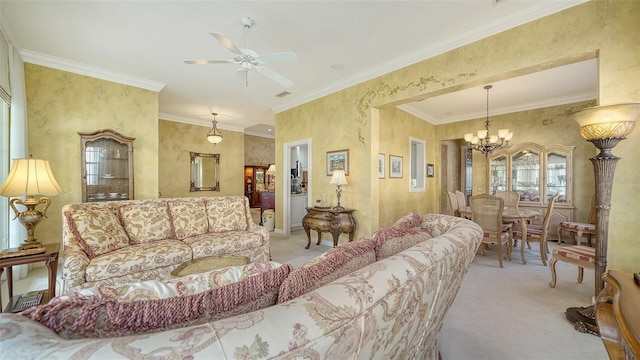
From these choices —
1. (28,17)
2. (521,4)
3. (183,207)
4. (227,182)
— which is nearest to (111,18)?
(28,17)

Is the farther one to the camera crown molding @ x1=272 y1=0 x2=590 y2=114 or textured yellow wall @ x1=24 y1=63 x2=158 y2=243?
textured yellow wall @ x1=24 y1=63 x2=158 y2=243

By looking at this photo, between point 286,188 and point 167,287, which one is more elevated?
point 286,188

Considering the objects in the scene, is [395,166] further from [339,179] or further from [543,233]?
[543,233]

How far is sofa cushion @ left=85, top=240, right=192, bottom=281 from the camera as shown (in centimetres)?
223

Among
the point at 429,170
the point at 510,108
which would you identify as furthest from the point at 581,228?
the point at 429,170

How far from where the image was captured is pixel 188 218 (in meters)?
3.22

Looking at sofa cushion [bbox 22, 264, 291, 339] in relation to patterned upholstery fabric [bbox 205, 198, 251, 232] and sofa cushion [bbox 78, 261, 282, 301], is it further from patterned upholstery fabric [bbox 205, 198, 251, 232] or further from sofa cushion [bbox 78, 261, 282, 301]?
patterned upholstery fabric [bbox 205, 198, 251, 232]

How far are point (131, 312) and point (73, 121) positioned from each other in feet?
15.0

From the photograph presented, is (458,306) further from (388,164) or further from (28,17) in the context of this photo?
(28,17)

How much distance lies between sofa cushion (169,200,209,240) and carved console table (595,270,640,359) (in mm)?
3527

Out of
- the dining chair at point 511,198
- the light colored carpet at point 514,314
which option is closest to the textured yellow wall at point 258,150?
the light colored carpet at point 514,314

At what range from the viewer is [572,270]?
3.35 m

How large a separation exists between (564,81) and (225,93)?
5.88 m

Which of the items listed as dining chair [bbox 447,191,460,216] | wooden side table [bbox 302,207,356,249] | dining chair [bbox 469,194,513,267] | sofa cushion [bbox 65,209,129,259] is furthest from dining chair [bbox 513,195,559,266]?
sofa cushion [bbox 65,209,129,259]
